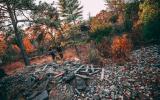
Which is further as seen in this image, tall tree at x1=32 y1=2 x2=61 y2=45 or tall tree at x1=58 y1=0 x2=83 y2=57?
tall tree at x1=58 y1=0 x2=83 y2=57

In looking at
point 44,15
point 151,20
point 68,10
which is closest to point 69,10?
point 68,10

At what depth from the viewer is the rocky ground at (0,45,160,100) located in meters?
9.87

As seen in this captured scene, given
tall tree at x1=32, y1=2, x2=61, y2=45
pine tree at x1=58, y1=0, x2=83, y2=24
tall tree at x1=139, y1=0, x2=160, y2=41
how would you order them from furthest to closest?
pine tree at x1=58, y1=0, x2=83, y2=24, tall tree at x1=32, y1=2, x2=61, y2=45, tall tree at x1=139, y1=0, x2=160, y2=41

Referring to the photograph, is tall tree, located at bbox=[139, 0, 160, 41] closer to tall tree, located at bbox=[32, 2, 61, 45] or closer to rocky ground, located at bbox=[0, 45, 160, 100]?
rocky ground, located at bbox=[0, 45, 160, 100]

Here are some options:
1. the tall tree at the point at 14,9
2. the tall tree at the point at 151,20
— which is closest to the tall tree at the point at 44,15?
the tall tree at the point at 14,9

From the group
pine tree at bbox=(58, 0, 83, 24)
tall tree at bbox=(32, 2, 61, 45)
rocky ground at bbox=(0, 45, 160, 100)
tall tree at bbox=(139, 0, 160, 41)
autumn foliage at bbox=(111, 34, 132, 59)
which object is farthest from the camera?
pine tree at bbox=(58, 0, 83, 24)

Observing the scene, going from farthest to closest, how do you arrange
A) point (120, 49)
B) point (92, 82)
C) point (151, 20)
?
point (151, 20), point (120, 49), point (92, 82)

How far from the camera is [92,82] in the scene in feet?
35.6

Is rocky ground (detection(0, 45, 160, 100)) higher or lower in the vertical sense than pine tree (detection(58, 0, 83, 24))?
lower

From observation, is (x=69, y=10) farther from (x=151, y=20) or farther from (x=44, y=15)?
(x=151, y=20)

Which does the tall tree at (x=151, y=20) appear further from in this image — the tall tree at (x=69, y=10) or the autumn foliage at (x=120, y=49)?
the tall tree at (x=69, y=10)

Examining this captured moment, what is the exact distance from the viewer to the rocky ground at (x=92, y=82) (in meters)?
9.87

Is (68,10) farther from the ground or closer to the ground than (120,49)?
farther from the ground

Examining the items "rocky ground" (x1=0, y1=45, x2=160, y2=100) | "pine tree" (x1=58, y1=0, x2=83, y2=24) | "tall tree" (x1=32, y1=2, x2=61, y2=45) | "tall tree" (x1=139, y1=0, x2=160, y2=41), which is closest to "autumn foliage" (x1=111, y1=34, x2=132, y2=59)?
"rocky ground" (x1=0, y1=45, x2=160, y2=100)
